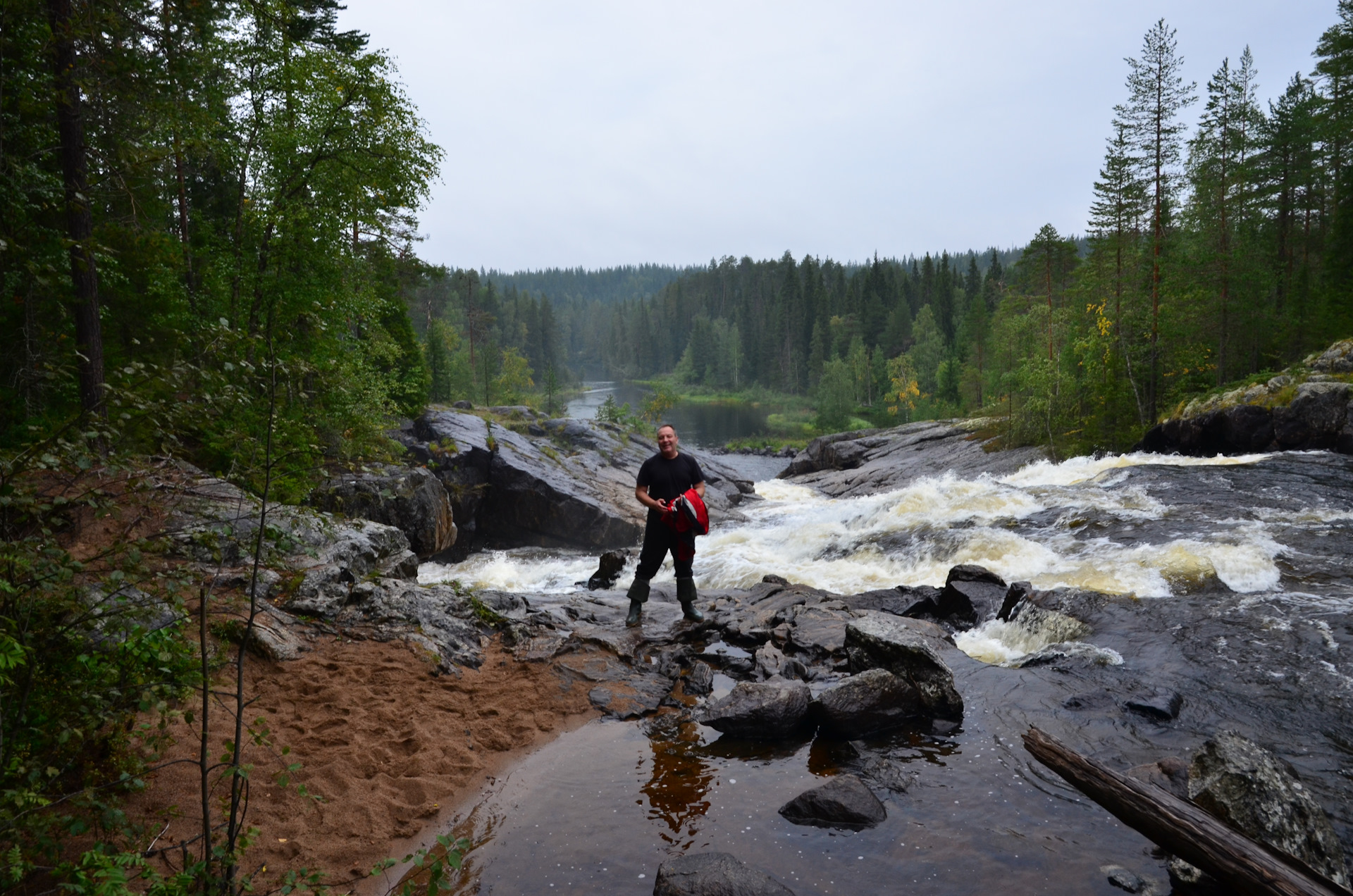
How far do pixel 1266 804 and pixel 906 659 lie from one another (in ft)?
9.69

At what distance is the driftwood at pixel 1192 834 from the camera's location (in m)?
3.41

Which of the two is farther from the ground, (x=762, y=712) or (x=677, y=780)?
(x=762, y=712)

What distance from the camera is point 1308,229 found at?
110 ft

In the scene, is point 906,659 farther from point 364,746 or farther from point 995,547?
point 995,547

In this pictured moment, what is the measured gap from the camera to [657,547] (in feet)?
30.1

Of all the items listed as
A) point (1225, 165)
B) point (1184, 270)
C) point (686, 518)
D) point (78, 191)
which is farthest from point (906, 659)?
point (1225, 165)

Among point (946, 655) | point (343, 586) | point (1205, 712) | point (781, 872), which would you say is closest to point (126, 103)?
point (343, 586)

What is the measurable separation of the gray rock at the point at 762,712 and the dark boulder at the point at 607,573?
25.6ft

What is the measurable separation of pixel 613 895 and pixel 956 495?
15412 millimetres

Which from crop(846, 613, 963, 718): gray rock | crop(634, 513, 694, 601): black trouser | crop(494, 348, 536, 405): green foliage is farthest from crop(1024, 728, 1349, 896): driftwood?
crop(494, 348, 536, 405): green foliage

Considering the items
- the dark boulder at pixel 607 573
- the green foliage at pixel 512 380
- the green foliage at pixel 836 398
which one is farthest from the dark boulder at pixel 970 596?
the green foliage at pixel 836 398

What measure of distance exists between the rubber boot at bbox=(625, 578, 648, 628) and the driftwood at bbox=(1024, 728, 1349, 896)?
18.1 ft

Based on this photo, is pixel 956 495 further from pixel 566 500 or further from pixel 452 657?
pixel 452 657

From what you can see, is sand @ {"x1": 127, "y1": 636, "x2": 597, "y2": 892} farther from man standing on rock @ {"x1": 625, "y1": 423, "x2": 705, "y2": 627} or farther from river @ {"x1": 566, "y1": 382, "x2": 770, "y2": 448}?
river @ {"x1": 566, "y1": 382, "x2": 770, "y2": 448}
